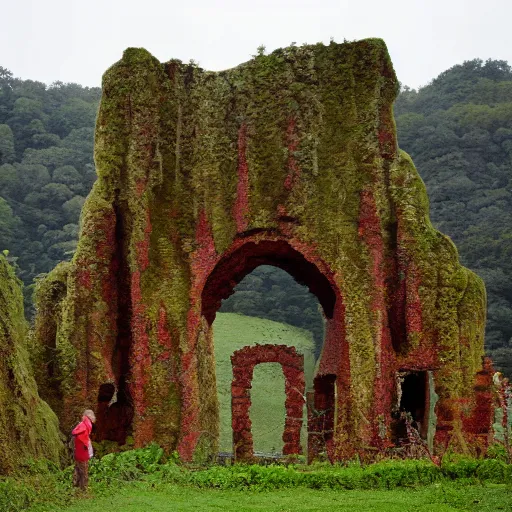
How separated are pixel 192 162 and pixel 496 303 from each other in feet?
65.1

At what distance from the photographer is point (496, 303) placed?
31.6m

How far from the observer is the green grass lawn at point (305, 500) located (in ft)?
31.0

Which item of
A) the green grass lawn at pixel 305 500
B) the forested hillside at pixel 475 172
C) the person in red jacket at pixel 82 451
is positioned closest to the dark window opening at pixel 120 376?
the green grass lawn at pixel 305 500

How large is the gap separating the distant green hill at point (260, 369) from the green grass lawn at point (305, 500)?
712 inches

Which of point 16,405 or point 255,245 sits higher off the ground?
point 255,245

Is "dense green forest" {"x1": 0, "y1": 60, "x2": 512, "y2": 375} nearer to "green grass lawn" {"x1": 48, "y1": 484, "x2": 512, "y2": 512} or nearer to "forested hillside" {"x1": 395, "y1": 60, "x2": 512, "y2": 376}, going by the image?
"forested hillside" {"x1": 395, "y1": 60, "x2": 512, "y2": 376}

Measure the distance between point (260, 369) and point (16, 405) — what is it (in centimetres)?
2808

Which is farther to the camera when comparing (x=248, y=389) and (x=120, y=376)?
(x=248, y=389)

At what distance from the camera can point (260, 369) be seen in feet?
127

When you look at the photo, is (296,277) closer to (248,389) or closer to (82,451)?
(248,389)

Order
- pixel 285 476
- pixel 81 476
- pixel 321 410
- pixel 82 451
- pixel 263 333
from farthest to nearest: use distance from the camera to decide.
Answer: pixel 263 333 < pixel 321 410 < pixel 285 476 < pixel 81 476 < pixel 82 451

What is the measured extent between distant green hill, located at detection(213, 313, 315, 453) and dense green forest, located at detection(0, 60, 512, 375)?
3.34 feet

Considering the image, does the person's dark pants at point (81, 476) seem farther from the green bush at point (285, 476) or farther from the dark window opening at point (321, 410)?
the dark window opening at point (321, 410)

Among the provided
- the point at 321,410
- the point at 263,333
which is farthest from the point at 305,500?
the point at 263,333
